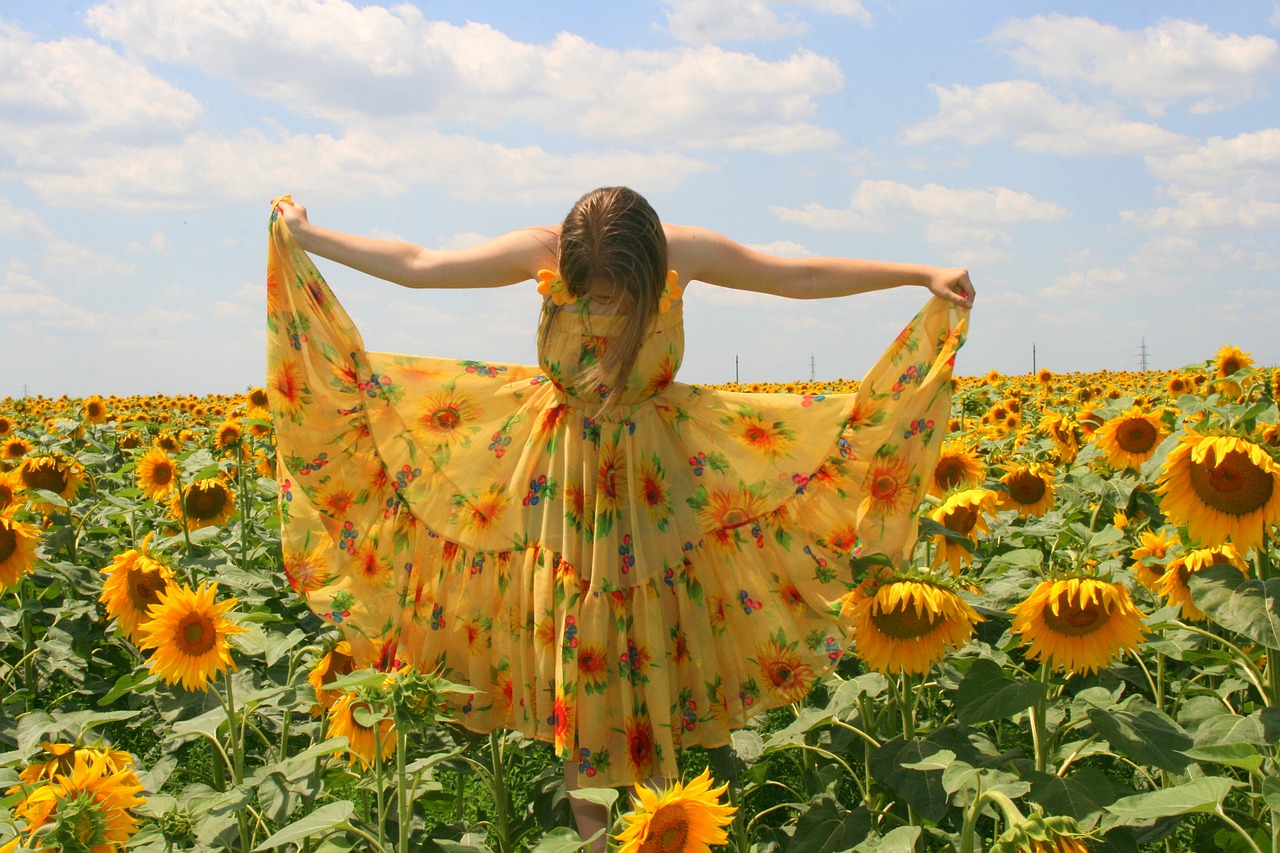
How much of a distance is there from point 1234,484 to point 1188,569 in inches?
18.3

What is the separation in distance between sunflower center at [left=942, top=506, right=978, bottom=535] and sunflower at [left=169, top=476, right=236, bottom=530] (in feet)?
9.01

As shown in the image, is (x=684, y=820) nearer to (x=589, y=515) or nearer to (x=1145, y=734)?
(x=1145, y=734)

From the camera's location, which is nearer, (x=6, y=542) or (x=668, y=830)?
(x=668, y=830)

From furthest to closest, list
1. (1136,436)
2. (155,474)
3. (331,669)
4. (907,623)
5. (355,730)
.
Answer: (155,474) < (1136,436) < (331,669) < (355,730) < (907,623)

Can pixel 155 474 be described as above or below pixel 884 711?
above

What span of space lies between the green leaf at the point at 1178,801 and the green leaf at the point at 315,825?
4.08 ft

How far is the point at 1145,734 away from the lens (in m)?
2.04

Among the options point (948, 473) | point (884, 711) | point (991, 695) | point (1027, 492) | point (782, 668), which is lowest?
point (884, 711)

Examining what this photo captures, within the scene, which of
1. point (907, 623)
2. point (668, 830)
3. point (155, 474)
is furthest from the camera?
point (155, 474)

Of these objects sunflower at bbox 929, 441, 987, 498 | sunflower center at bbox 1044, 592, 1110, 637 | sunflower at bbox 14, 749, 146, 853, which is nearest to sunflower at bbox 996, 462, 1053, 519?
sunflower at bbox 929, 441, 987, 498

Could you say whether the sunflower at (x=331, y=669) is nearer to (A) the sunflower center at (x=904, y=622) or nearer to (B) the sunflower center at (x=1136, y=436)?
(A) the sunflower center at (x=904, y=622)

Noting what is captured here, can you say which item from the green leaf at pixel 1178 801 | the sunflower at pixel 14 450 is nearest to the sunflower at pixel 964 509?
the green leaf at pixel 1178 801

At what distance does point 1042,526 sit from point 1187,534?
0.55 meters

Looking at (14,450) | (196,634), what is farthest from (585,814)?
(14,450)
